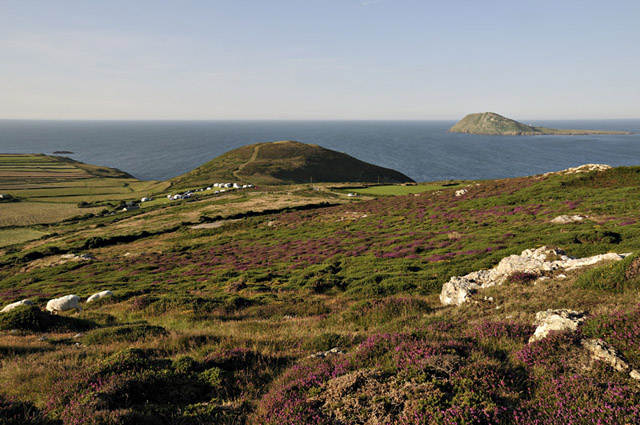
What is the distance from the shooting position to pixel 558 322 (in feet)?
27.6

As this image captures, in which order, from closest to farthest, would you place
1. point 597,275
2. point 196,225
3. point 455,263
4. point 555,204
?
point 597,275 < point 455,263 < point 555,204 < point 196,225

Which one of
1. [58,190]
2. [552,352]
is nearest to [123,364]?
[552,352]

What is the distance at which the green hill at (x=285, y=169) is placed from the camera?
152750 millimetres

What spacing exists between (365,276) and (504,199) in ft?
109

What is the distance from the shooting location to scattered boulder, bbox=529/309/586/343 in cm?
812

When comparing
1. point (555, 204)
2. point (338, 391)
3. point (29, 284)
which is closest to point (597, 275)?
point (338, 391)

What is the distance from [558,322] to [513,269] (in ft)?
30.7

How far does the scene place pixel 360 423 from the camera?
18.6 ft

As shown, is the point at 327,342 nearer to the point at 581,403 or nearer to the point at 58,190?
the point at 581,403

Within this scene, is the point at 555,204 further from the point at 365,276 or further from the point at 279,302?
the point at 279,302

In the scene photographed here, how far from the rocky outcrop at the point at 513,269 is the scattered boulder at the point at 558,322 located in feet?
16.5

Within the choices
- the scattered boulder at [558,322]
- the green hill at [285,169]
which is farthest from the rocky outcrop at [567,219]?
the green hill at [285,169]

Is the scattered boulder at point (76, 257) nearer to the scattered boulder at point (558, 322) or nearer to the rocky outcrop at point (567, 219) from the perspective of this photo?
the scattered boulder at point (558, 322)

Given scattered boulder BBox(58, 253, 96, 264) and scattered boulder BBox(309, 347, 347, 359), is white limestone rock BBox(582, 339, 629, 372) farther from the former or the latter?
scattered boulder BBox(58, 253, 96, 264)
